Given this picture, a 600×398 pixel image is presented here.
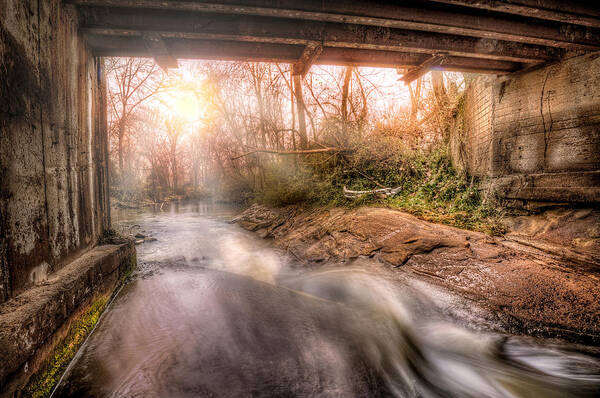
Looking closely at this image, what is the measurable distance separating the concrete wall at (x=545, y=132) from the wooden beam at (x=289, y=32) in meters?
0.61

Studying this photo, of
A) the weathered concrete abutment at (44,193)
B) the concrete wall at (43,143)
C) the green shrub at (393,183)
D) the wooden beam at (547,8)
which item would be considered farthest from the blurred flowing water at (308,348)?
the wooden beam at (547,8)

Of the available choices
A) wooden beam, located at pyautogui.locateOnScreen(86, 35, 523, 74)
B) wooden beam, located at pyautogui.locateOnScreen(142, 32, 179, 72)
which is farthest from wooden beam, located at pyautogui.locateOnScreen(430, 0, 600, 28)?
wooden beam, located at pyautogui.locateOnScreen(142, 32, 179, 72)

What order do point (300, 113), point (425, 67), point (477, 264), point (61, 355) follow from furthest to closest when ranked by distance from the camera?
point (300, 113), point (425, 67), point (477, 264), point (61, 355)

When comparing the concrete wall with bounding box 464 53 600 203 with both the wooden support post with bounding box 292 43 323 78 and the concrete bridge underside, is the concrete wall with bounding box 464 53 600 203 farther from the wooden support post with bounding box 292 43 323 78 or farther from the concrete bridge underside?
the wooden support post with bounding box 292 43 323 78

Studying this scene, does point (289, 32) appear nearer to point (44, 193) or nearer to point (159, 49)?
point (159, 49)

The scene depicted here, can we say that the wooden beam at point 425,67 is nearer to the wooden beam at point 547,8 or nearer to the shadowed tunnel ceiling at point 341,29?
the shadowed tunnel ceiling at point 341,29

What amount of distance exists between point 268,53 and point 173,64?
5.56ft

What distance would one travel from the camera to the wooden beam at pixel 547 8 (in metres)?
3.67

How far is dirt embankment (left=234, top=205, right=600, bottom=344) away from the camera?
3.08m

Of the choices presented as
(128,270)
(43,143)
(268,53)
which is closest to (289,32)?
(268,53)

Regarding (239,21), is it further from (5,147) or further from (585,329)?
(585,329)

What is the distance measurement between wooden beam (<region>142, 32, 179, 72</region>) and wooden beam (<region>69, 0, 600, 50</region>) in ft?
1.45

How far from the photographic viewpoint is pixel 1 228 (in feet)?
6.61

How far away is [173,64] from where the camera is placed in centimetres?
454
